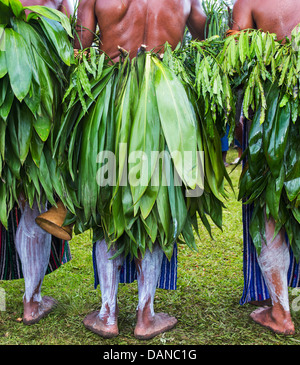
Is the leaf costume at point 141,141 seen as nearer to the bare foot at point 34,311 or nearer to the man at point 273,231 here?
the man at point 273,231

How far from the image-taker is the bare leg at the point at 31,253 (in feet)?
7.66

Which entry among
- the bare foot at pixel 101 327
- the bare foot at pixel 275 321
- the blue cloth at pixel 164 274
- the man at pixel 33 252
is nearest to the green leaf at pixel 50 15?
the man at pixel 33 252

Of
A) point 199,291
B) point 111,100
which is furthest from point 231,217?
point 111,100

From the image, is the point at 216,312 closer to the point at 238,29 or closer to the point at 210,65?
the point at 210,65

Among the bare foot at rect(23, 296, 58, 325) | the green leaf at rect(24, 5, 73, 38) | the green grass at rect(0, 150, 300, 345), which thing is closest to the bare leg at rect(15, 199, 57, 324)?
the bare foot at rect(23, 296, 58, 325)

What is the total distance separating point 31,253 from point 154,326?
76 cm

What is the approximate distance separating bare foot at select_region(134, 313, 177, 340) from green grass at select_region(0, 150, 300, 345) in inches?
1.1

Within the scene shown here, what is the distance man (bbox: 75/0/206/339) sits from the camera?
2209mm

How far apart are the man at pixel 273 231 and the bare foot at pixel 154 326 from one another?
529 mm

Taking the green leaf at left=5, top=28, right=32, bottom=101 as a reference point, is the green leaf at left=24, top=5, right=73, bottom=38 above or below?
above

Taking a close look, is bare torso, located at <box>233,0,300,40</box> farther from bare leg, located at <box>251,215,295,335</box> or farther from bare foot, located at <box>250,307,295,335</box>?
bare foot, located at <box>250,307,295,335</box>

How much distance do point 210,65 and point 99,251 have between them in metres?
1.06

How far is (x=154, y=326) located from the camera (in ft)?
7.47

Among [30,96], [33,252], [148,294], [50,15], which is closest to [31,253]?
[33,252]
